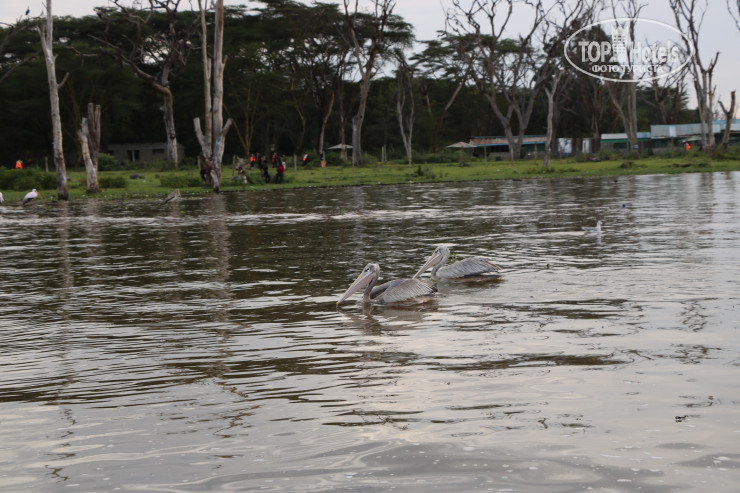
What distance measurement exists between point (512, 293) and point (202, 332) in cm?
336

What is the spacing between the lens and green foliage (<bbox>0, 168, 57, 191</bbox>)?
40.3m

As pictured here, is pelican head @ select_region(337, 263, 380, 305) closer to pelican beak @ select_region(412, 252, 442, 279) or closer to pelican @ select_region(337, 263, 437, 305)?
pelican @ select_region(337, 263, 437, 305)

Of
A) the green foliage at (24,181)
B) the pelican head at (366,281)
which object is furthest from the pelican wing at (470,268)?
the green foliage at (24,181)

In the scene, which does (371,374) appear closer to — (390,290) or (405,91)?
(390,290)

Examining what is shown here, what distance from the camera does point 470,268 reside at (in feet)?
33.1

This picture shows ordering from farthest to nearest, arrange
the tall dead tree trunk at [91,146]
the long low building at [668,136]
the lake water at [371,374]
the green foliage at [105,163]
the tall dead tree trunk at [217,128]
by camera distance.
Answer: the long low building at [668,136]
the green foliage at [105,163]
the tall dead tree trunk at [217,128]
the tall dead tree trunk at [91,146]
the lake water at [371,374]

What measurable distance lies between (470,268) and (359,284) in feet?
5.77

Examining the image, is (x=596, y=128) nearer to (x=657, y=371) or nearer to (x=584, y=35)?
(x=584, y=35)

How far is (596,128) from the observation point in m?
76.4

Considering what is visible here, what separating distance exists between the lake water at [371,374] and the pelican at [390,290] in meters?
0.14

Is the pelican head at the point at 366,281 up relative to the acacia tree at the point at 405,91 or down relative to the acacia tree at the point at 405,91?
down

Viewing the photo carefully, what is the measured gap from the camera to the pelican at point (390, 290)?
8656mm

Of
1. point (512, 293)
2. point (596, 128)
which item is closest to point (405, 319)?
point (512, 293)

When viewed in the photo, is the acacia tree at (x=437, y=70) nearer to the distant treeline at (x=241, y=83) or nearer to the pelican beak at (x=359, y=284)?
the distant treeline at (x=241, y=83)
